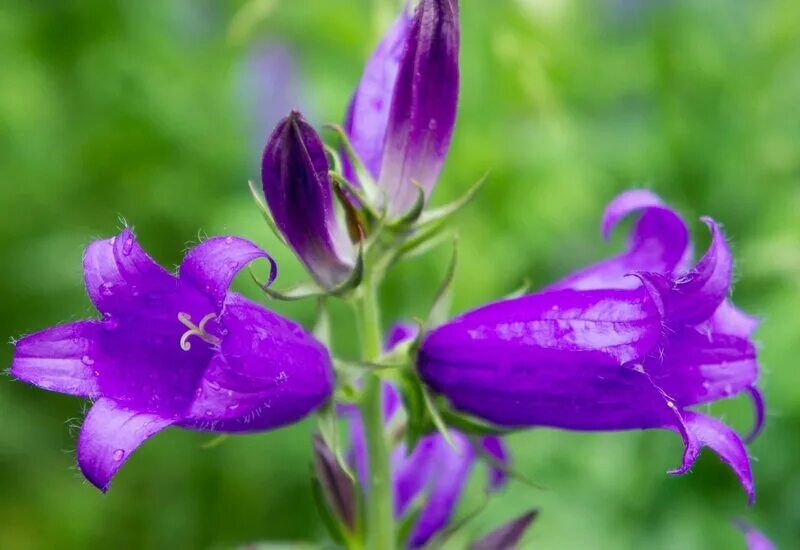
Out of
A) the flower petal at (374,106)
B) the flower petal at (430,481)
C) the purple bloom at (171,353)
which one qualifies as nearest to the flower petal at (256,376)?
the purple bloom at (171,353)

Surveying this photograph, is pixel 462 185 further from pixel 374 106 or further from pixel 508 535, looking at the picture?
pixel 508 535

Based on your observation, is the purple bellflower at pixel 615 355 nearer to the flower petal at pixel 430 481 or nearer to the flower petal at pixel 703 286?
the flower petal at pixel 703 286

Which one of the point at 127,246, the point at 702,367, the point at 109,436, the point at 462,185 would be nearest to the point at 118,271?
the point at 127,246

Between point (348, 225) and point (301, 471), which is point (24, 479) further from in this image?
point (348, 225)

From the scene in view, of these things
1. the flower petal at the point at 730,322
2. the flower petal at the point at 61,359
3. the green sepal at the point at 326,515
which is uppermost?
the flower petal at the point at 61,359

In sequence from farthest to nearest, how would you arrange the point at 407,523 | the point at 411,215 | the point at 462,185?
the point at 462,185 → the point at 407,523 → the point at 411,215

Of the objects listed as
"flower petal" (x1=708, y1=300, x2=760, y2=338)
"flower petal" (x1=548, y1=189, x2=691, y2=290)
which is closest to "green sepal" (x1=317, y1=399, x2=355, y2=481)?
"flower petal" (x1=548, y1=189, x2=691, y2=290)
